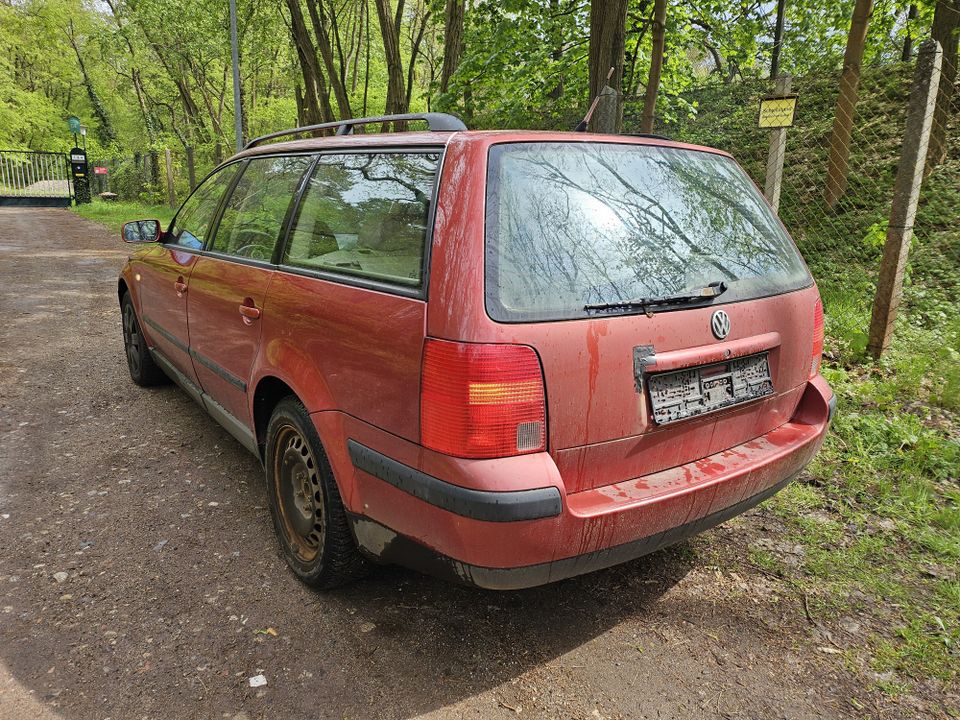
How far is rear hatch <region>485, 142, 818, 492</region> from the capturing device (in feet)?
6.59

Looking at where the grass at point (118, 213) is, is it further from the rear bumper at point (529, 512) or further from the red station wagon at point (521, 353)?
the rear bumper at point (529, 512)

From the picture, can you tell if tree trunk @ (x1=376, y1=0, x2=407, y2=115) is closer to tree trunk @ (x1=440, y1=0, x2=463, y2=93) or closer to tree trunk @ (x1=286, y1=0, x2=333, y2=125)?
tree trunk @ (x1=440, y1=0, x2=463, y2=93)

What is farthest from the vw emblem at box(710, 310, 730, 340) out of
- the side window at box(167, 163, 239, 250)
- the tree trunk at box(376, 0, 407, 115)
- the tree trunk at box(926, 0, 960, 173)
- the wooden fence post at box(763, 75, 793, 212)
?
the tree trunk at box(376, 0, 407, 115)

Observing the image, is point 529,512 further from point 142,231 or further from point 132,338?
point 132,338

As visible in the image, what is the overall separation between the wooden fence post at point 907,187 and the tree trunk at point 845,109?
4083mm

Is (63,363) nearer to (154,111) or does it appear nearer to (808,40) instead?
(808,40)

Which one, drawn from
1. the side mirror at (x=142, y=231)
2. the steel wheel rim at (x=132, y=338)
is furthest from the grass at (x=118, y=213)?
the side mirror at (x=142, y=231)

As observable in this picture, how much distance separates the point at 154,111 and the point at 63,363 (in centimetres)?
3230

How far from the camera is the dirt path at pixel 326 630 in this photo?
219 centimetres

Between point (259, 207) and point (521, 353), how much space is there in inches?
77.5

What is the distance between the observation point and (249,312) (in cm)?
301

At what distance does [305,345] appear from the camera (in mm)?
2562

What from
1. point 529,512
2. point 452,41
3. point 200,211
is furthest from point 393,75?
point 529,512

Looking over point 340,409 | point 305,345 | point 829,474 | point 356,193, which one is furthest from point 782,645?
point 356,193
